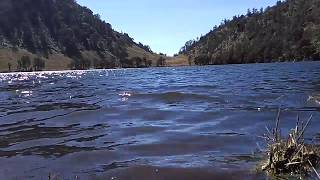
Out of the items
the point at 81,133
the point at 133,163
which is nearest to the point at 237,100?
the point at 81,133

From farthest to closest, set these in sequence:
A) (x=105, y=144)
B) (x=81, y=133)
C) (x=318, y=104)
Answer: (x=318, y=104) → (x=81, y=133) → (x=105, y=144)

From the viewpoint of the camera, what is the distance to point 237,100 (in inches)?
1154

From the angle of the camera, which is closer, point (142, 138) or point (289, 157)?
point (289, 157)

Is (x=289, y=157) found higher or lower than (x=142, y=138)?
higher

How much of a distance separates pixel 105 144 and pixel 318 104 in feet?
44.8

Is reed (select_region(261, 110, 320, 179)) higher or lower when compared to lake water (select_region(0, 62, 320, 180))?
higher

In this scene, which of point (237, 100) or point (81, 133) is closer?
point (81, 133)

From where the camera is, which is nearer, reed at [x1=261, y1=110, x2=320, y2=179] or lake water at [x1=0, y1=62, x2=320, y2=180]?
reed at [x1=261, y1=110, x2=320, y2=179]

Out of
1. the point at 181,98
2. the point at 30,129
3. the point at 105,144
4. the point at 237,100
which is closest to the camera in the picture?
the point at 105,144

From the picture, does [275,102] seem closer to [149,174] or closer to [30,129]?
[30,129]

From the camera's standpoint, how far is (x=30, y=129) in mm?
19531

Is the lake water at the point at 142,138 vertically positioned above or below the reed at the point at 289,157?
below

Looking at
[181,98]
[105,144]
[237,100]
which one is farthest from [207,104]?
[105,144]

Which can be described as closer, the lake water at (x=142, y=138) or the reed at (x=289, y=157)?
the reed at (x=289, y=157)
